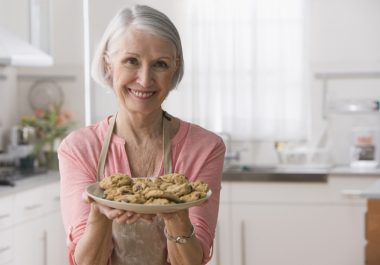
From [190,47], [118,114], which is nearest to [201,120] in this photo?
[190,47]

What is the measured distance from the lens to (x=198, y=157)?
152 cm

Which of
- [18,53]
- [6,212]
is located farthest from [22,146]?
[6,212]

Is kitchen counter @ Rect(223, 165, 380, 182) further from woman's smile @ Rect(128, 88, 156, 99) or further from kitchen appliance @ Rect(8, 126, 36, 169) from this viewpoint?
woman's smile @ Rect(128, 88, 156, 99)

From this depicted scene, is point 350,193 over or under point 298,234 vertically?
over

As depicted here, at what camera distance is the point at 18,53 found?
3.90 m

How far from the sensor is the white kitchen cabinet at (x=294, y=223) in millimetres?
3857

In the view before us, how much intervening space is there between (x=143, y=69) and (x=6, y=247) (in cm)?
231

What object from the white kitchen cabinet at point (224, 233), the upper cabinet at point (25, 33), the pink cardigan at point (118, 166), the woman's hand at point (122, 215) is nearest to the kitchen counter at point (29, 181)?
the upper cabinet at point (25, 33)

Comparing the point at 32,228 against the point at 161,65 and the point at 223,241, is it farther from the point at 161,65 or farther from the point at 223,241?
the point at 161,65

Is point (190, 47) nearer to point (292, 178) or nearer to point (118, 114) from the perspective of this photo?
point (292, 178)

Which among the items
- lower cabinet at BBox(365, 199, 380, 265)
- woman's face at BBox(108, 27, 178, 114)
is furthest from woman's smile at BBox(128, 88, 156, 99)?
lower cabinet at BBox(365, 199, 380, 265)

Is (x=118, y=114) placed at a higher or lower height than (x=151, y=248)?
higher

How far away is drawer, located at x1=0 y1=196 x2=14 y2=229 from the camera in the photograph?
342 centimetres

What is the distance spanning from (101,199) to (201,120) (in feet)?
10.6
